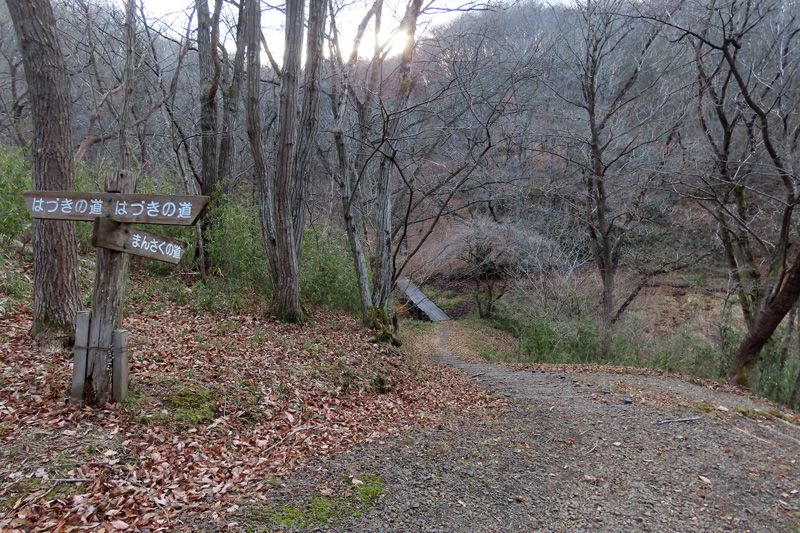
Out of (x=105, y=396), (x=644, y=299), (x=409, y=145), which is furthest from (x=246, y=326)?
(x=644, y=299)

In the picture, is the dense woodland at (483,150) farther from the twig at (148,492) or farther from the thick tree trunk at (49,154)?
the twig at (148,492)

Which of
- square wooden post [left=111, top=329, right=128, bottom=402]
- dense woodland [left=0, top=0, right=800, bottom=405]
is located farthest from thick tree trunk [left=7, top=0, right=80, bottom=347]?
square wooden post [left=111, top=329, right=128, bottom=402]

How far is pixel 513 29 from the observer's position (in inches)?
500

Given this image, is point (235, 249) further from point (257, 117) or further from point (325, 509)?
point (325, 509)

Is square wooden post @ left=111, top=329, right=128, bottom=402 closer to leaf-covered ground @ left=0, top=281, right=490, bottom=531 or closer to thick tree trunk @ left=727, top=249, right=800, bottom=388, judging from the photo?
leaf-covered ground @ left=0, top=281, right=490, bottom=531

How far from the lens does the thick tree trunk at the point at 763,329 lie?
26.6 feet

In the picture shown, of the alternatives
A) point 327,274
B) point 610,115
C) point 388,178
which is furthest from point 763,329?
point 327,274

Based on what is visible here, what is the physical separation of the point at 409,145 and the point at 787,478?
11809 mm

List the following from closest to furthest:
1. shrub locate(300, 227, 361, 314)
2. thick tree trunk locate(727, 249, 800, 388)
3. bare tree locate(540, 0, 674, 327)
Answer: thick tree trunk locate(727, 249, 800, 388), shrub locate(300, 227, 361, 314), bare tree locate(540, 0, 674, 327)

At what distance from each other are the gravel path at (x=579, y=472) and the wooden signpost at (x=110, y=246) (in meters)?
1.75

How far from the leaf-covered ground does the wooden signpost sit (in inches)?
10.1

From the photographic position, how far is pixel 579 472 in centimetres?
393

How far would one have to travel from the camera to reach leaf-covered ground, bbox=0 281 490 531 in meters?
2.72

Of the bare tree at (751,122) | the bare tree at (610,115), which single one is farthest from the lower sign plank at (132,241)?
the bare tree at (610,115)
